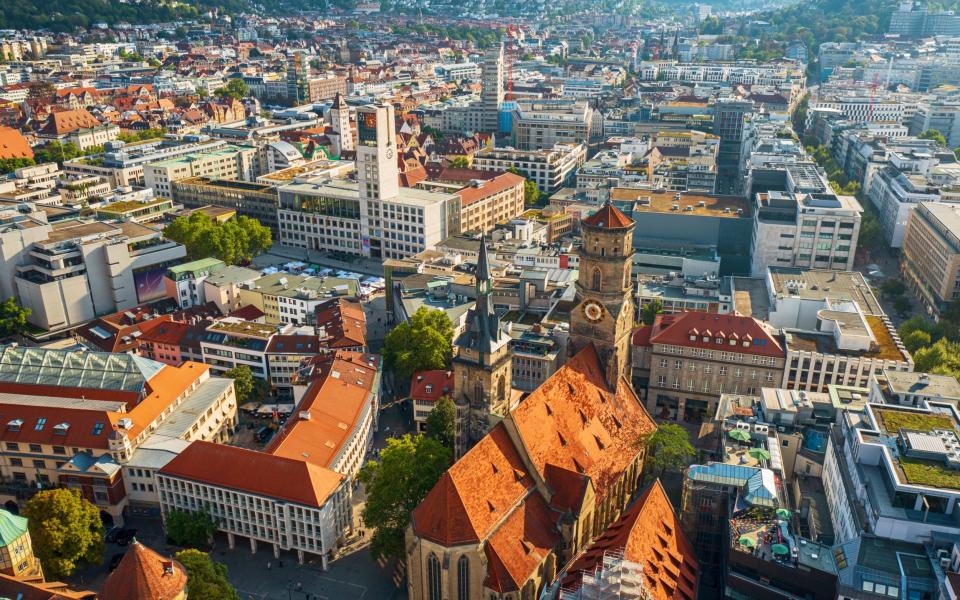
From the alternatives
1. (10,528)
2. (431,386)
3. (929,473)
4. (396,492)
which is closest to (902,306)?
(929,473)

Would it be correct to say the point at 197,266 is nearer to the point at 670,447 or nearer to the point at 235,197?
the point at 235,197

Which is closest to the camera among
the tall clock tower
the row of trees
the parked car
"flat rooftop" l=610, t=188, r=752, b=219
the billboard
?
the parked car

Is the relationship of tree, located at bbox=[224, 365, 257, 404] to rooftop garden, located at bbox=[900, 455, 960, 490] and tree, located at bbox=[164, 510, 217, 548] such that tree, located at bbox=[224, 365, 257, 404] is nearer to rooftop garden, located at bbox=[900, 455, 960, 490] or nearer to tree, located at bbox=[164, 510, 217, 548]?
tree, located at bbox=[164, 510, 217, 548]

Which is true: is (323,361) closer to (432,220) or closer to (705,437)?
(705,437)

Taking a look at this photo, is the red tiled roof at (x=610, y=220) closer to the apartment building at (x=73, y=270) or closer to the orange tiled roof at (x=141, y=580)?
the orange tiled roof at (x=141, y=580)

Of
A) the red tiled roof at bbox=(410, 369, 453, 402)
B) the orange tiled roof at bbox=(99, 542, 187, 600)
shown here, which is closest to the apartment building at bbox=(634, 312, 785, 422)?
the red tiled roof at bbox=(410, 369, 453, 402)
